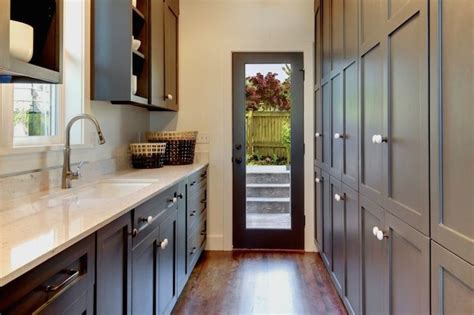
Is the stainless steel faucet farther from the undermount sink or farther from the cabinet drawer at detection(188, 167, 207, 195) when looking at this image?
the cabinet drawer at detection(188, 167, 207, 195)

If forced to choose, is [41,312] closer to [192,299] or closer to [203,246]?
[192,299]

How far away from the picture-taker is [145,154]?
123 inches

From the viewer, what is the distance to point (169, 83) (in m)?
3.41

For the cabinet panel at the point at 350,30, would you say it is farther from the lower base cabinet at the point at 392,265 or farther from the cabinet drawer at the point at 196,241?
the cabinet drawer at the point at 196,241

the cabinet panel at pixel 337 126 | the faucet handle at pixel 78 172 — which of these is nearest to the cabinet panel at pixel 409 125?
the cabinet panel at pixel 337 126

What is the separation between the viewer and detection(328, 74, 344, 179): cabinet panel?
243 cm

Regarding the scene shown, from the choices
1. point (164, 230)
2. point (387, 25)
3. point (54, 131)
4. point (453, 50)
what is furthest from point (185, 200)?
point (453, 50)

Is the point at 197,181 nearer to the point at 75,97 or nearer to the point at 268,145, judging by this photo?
the point at 268,145

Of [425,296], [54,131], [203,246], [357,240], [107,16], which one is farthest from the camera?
[203,246]

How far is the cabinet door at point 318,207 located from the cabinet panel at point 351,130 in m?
0.93

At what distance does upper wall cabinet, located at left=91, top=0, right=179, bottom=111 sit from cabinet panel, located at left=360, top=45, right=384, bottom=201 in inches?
57.6

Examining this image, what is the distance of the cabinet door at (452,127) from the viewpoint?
3.05ft

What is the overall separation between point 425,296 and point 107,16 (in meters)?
2.31

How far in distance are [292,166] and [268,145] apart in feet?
1.03
